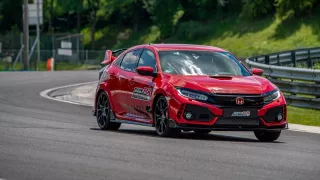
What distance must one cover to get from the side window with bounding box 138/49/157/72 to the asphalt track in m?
1.12

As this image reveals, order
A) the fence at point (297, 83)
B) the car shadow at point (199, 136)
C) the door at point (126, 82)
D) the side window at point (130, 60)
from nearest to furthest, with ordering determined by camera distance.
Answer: the car shadow at point (199, 136), the door at point (126, 82), the side window at point (130, 60), the fence at point (297, 83)

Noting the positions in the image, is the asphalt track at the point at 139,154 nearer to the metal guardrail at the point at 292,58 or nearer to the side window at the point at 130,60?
the side window at the point at 130,60

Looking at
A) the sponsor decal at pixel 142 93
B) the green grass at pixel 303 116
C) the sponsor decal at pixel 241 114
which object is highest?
the sponsor decal at pixel 142 93

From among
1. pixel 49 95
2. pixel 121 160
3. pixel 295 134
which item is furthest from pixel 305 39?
pixel 121 160

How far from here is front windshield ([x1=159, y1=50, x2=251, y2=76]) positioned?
15.6 metres

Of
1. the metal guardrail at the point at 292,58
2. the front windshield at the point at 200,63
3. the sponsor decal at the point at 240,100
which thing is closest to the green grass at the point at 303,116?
the front windshield at the point at 200,63

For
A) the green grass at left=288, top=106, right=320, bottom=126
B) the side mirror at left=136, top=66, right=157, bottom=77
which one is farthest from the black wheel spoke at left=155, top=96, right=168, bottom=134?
the green grass at left=288, top=106, right=320, bottom=126

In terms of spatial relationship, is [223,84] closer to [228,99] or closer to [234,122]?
[228,99]

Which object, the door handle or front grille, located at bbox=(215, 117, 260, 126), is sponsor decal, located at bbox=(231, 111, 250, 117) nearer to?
front grille, located at bbox=(215, 117, 260, 126)

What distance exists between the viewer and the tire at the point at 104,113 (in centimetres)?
1698

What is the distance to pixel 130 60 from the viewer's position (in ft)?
55.0

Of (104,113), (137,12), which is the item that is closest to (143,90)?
(104,113)

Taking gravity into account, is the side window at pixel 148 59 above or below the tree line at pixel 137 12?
above

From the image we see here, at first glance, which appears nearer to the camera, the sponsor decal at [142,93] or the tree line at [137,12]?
the sponsor decal at [142,93]
